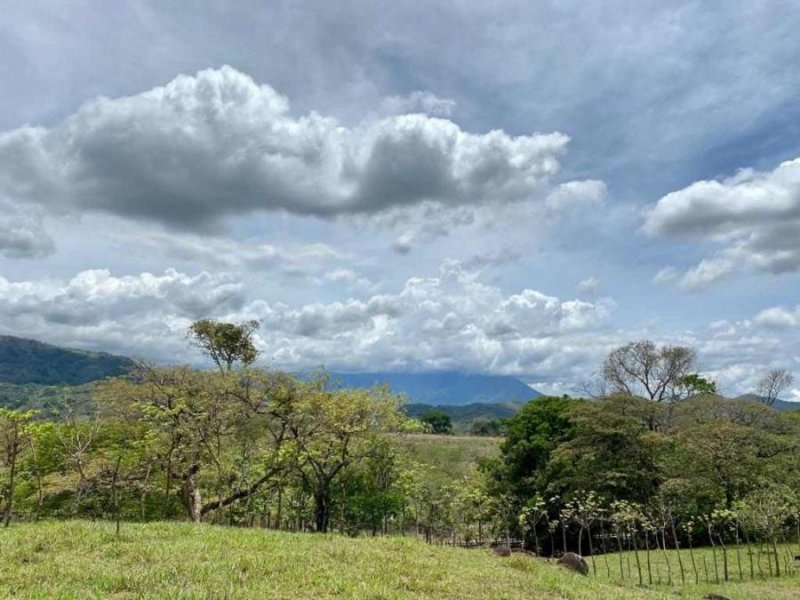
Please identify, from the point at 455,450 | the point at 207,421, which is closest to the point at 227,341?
the point at 207,421

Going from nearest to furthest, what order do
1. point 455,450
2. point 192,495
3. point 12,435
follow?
point 12,435 < point 192,495 < point 455,450

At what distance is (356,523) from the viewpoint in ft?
124

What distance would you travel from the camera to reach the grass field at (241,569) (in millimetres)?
10312

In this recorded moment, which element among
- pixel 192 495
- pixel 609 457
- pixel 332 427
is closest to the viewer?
pixel 332 427

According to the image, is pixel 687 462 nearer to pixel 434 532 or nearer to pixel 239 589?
pixel 434 532

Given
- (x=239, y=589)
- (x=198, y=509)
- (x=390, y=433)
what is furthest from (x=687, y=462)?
(x=239, y=589)

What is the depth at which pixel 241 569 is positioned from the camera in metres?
12.1

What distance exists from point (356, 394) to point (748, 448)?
2570 centimetres

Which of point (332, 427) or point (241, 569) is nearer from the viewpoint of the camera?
point (241, 569)

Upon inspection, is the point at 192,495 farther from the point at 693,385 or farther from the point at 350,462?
the point at 693,385

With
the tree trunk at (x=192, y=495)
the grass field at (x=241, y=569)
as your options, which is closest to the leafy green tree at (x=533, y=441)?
the tree trunk at (x=192, y=495)

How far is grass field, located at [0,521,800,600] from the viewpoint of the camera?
10.3 m

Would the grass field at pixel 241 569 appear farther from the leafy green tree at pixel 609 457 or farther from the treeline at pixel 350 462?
the leafy green tree at pixel 609 457

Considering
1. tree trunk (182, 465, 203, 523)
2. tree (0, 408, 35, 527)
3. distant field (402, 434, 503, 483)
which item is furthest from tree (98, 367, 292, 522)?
distant field (402, 434, 503, 483)
